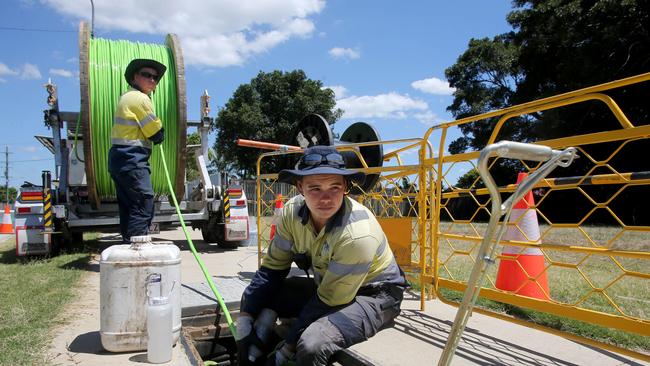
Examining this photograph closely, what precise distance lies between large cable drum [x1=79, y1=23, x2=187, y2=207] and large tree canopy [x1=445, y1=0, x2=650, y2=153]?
16.2 m

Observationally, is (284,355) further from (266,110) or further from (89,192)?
(266,110)

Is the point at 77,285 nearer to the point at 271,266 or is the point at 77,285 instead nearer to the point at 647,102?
the point at 271,266

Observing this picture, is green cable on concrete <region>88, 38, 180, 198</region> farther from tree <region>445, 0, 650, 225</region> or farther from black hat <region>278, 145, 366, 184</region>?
tree <region>445, 0, 650, 225</region>

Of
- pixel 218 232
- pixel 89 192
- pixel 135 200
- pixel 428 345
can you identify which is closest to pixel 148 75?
pixel 135 200

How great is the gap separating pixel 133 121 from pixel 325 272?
294 centimetres

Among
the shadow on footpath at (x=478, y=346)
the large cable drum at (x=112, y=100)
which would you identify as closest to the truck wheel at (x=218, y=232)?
the large cable drum at (x=112, y=100)

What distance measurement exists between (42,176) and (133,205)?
3.45 metres

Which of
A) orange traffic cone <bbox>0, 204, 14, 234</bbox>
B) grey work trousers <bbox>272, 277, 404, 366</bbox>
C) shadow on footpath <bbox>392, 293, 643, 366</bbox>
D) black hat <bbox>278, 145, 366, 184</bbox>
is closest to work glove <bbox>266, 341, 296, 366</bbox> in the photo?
grey work trousers <bbox>272, 277, 404, 366</bbox>

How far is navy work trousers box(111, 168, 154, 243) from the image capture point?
4.38m

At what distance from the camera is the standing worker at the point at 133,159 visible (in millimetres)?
4430

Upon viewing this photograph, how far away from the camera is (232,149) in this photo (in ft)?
99.3

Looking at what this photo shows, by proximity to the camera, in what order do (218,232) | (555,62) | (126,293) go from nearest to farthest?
(126,293), (218,232), (555,62)

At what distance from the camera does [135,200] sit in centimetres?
443

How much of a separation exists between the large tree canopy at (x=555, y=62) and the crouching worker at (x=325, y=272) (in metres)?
17.7
